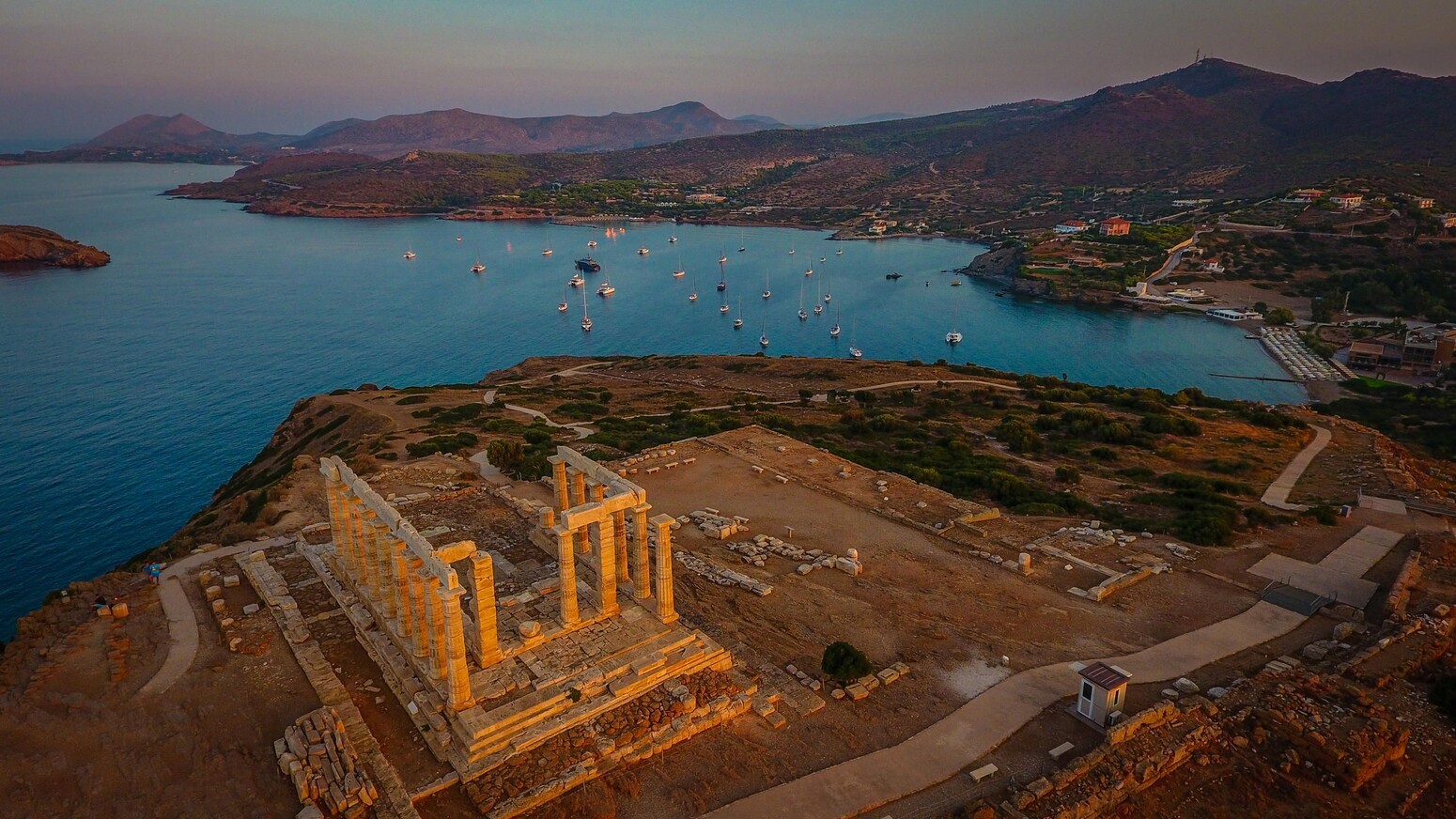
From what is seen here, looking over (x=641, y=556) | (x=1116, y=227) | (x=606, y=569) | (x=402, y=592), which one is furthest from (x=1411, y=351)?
(x=402, y=592)

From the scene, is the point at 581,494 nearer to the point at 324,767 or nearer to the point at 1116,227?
the point at 324,767

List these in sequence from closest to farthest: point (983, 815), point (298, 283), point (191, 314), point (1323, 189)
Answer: point (983, 815) → point (191, 314) → point (298, 283) → point (1323, 189)

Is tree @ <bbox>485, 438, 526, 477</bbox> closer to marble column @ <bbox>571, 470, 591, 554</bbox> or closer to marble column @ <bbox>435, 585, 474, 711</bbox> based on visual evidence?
marble column @ <bbox>571, 470, 591, 554</bbox>

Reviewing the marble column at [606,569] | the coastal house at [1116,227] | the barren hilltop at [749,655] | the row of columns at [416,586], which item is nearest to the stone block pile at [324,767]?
the barren hilltop at [749,655]

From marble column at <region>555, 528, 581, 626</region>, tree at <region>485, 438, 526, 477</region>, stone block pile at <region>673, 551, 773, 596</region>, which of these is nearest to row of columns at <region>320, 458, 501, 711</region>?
marble column at <region>555, 528, 581, 626</region>

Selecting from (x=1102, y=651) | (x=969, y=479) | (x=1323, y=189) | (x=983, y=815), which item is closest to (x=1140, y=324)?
(x=1323, y=189)

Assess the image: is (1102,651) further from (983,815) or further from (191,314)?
(191,314)

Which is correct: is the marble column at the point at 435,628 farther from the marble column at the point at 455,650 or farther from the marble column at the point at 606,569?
the marble column at the point at 606,569
